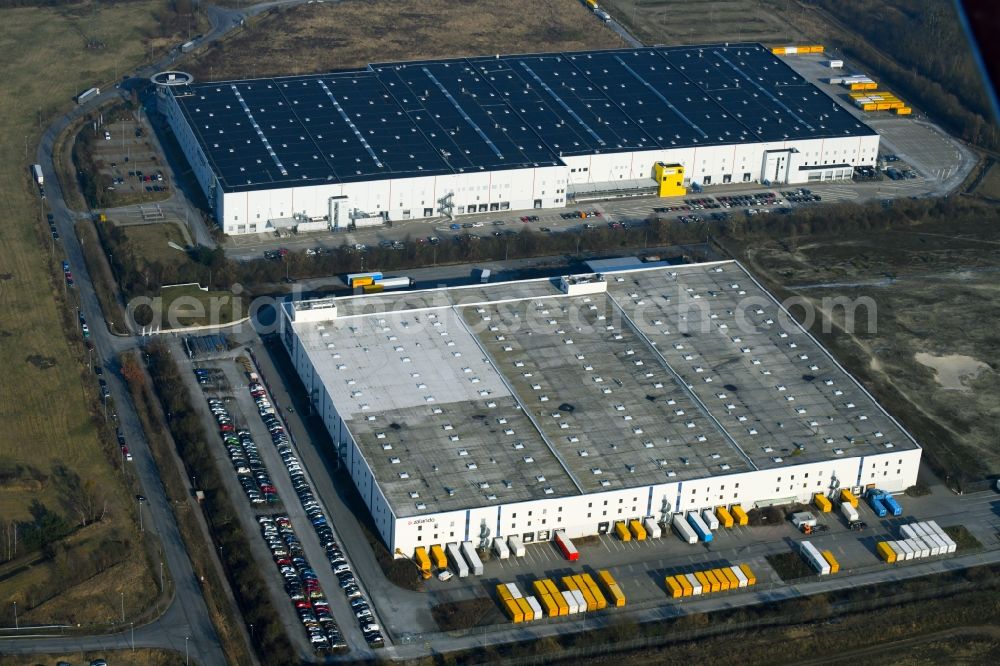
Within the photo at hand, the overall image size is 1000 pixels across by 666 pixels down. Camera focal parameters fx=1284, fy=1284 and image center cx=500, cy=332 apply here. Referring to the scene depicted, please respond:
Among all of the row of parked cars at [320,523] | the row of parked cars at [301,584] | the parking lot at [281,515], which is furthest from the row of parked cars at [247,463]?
the row of parked cars at [301,584]

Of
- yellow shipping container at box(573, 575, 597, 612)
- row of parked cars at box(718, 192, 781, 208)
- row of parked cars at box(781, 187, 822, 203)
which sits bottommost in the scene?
row of parked cars at box(781, 187, 822, 203)

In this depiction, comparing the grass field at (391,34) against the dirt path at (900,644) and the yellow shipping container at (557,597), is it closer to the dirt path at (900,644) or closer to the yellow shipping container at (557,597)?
the yellow shipping container at (557,597)

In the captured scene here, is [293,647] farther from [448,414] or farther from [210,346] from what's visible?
[210,346]

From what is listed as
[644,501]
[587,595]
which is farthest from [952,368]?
[587,595]

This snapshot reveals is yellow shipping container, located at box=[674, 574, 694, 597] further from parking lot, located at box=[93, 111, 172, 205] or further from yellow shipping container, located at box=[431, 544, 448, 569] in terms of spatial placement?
parking lot, located at box=[93, 111, 172, 205]

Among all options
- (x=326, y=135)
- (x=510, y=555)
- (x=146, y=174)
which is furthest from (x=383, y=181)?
(x=510, y=555)

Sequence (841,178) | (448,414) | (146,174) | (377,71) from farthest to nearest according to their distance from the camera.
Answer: (377,71), (841,178), (146,174), (448,414)

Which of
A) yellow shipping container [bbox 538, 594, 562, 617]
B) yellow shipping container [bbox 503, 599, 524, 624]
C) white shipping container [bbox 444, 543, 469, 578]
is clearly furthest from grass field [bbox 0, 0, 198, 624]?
yellow shipping container [bbox 538, 594, 562, 617]

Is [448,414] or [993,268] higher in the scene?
[448,414]
